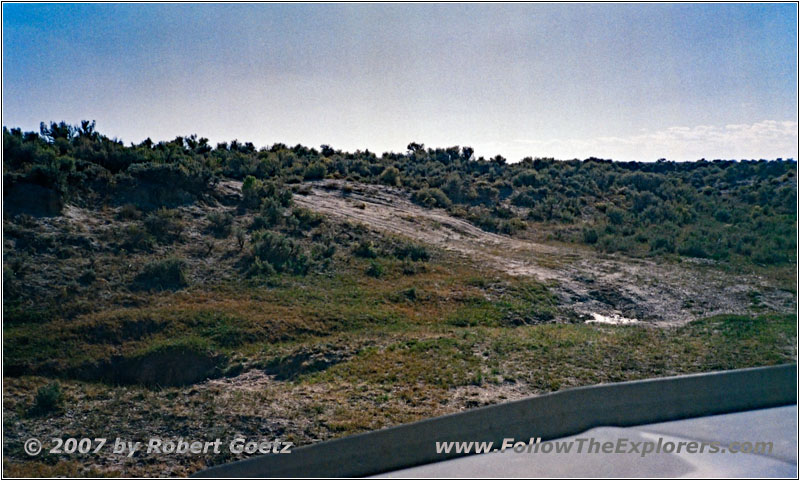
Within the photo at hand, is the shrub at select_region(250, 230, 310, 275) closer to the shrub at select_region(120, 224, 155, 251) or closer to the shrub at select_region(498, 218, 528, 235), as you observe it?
the shrub at select_region(120, 224, 155, 251)

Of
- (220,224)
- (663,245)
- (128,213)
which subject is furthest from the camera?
(663,245)

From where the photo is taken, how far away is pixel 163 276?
55.2ft

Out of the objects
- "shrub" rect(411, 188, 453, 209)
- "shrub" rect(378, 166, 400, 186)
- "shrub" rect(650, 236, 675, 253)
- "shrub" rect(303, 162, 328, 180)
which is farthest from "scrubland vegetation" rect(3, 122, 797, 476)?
"shrub" rect(378, 166, 400, 186)

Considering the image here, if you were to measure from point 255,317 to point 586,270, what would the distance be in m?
13.6

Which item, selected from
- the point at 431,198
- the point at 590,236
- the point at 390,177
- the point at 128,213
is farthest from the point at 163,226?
the point at 590,236

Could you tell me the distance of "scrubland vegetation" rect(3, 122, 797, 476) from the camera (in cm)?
1026

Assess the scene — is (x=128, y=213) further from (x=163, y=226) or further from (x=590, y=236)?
(x=590, y=236)

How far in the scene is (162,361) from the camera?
12406mm

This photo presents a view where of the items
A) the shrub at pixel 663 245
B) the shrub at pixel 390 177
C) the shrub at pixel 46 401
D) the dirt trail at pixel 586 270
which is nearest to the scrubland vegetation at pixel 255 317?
the shrub at pixel 46 401

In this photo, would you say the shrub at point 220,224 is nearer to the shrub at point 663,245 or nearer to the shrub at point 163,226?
Result: the shrub at point 163,226

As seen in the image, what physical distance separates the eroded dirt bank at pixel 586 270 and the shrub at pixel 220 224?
5310 mm

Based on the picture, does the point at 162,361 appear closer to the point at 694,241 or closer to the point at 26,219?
the point at 26,219

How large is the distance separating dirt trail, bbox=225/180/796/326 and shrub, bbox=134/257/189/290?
400 inches

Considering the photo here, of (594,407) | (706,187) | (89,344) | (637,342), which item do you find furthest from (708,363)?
(706,187)
